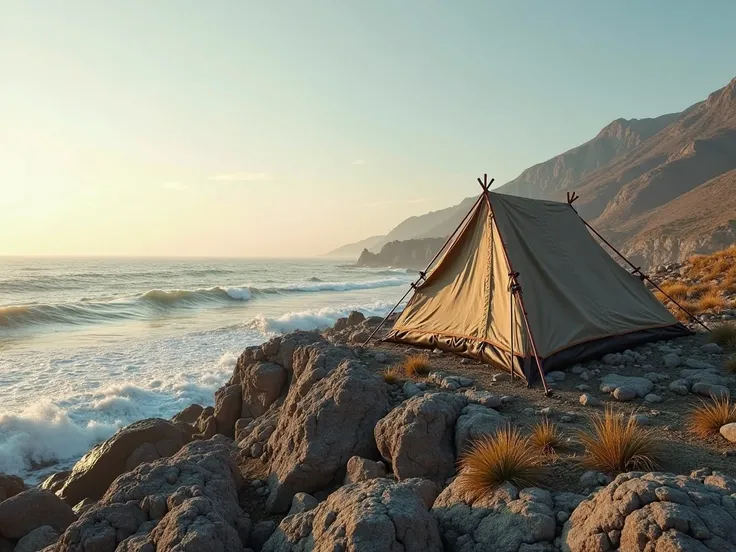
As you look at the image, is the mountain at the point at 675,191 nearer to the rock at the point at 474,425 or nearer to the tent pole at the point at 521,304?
the tent pole at the point at 521,304

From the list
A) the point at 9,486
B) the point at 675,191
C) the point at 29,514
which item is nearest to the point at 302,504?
the point at 29,514

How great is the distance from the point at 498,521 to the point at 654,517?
102 centimetres

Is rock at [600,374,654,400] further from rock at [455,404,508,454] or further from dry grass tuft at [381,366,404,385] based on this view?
dry grass tuft at [381,366,404,385]

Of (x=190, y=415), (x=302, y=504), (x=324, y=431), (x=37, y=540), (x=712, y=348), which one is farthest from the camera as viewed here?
(x=190, y=415)

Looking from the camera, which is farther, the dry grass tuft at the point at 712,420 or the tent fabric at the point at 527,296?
the tent fabric at the point at 527,296

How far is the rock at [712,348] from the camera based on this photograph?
7.68 m

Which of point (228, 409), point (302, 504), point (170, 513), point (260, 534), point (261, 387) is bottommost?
point (228, 409)

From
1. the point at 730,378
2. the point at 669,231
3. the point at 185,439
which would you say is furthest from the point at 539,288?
the point at 669,231

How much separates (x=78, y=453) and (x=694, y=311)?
13.6m

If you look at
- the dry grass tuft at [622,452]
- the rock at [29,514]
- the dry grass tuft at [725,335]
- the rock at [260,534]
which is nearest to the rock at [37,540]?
the rock at [29,514]

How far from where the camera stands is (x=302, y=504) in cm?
429

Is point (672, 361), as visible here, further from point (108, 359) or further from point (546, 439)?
point (108, 359)

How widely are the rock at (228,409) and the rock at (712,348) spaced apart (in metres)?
8.03

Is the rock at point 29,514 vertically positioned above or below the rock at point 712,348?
below
